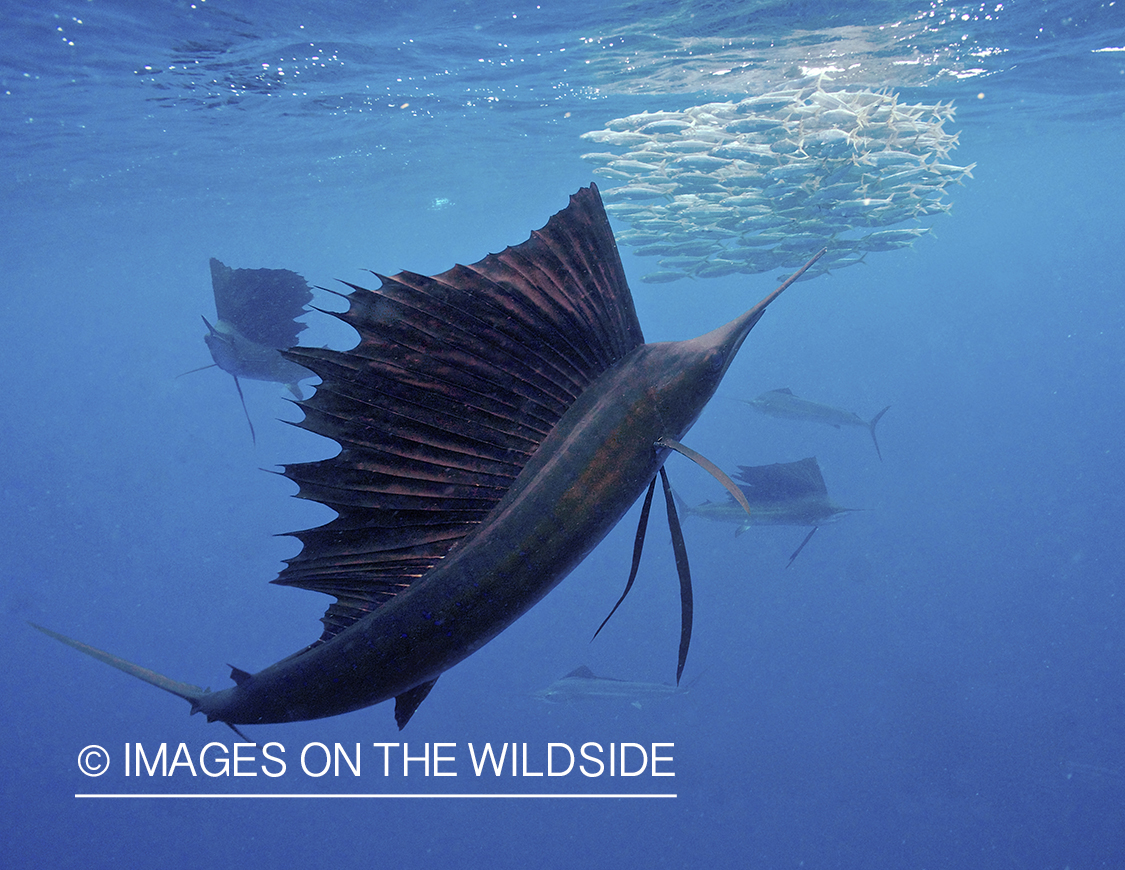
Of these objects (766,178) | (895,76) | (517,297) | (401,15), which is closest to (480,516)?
(517,297)

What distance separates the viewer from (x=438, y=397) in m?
1.14

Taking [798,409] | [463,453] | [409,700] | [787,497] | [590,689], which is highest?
[798,409]

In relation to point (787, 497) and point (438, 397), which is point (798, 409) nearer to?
point (787, 497)

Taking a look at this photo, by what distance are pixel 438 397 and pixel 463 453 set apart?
0.37ft

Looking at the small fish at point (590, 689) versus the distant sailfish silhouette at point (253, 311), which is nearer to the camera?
the distant sailfish silhouette at point (253, 311)

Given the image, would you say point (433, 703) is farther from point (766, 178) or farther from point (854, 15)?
point (854, 15)

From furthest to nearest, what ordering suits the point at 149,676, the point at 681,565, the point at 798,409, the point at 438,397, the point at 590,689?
the point at 798,409, the point at 590,689, the point at 149,676, the point at 681,565, the point at 438,397

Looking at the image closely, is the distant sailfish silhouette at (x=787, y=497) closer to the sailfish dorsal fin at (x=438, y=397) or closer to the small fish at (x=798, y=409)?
Result: the small fish at (x=798, y=409)

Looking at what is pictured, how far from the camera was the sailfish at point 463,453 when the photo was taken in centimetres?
112

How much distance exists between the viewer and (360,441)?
1.14 m

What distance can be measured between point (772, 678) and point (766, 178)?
1326cm

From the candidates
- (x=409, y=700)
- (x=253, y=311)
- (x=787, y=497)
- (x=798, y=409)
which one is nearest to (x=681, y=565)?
(x=409, y=700)

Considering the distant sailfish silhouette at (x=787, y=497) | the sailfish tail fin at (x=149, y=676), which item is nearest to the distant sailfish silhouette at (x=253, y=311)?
the sailfish tail fin at (x=149, y=676)

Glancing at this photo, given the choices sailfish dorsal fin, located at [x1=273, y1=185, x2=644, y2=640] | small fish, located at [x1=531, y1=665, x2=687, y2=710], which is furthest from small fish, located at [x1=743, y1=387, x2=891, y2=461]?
sailfish dorsal fin, located at [x1=273, y1=185, x2=644, y2=640]
